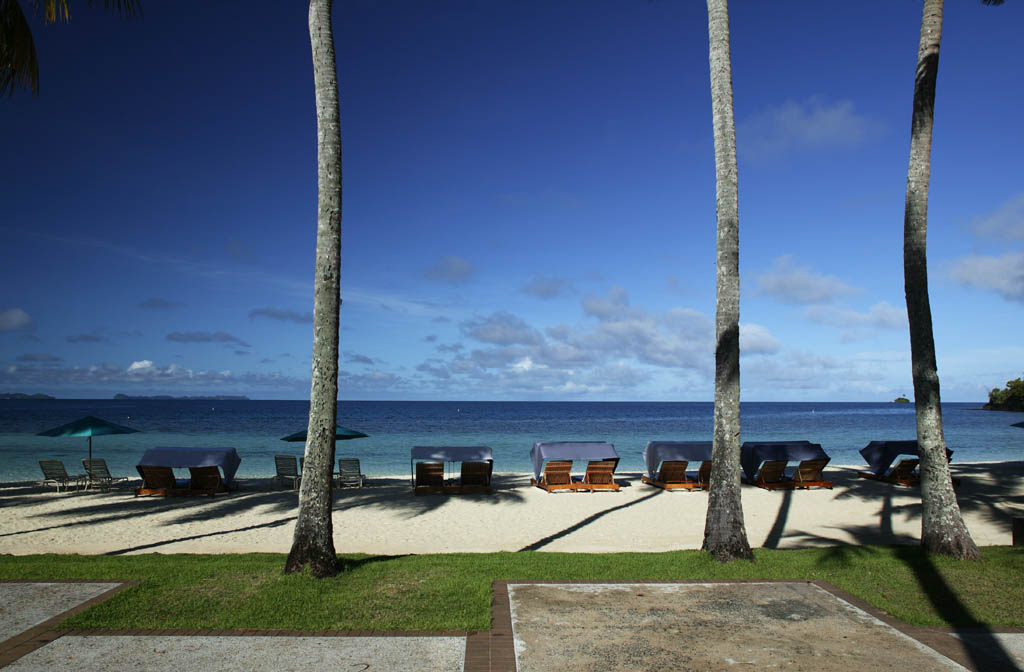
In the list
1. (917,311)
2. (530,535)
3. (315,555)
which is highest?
(917,311)

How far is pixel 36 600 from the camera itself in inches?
239

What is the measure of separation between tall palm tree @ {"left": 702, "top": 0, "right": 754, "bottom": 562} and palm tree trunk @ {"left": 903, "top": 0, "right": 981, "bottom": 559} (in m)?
2.56

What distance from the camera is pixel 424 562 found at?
7.71m

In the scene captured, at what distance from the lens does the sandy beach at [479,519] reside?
33.7 feet

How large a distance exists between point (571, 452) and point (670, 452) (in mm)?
2823

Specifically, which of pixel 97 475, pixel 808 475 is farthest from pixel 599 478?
pixel 97 475

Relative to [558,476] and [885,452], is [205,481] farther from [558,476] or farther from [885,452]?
[885,452]

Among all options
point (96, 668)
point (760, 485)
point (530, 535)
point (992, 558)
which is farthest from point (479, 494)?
point (96, 668)

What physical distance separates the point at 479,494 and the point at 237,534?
244 inches

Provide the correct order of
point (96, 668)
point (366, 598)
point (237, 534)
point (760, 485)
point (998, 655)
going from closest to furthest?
point (96, 668) → point (998, 655) → point (366, 598) → point (237, 534) → point (760, 485)

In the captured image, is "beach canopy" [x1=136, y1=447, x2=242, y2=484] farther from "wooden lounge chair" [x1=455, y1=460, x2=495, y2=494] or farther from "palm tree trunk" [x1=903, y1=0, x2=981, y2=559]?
"palm tree trunk" [x1=903, y1=0, x2=981, y2=559]

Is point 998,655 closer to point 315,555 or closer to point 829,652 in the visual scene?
point 829,652

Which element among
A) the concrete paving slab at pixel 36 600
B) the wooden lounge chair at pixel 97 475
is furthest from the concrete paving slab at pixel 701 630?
the wooden lounge chair at pixel 97 475

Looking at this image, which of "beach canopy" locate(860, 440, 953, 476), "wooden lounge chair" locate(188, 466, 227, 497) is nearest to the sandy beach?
"wooden lounge chair" locate(188, 466, 227, 497)
